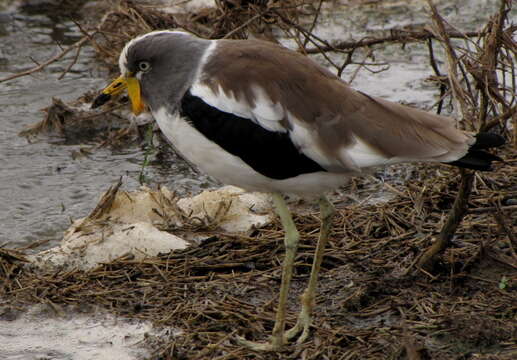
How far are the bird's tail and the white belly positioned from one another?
0.56 metres

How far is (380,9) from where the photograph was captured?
10.6 metres

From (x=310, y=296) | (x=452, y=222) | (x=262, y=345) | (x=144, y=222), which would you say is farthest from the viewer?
(x=144, y=222)

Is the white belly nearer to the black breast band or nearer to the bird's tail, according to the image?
the black breast band

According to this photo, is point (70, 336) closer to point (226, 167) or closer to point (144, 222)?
point (144, 222)

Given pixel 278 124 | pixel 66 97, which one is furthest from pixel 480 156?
pixel 66 97

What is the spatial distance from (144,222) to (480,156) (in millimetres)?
2228

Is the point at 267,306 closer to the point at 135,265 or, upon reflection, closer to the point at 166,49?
the point at 135,265

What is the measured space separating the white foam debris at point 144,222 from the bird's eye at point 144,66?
4.17 ft

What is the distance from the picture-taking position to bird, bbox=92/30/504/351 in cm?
398

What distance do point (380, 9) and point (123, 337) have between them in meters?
7.18

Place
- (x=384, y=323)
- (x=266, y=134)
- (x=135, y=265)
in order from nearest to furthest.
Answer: (x=266, y=134) → (x=384, y=323) → (x=135, y=265)

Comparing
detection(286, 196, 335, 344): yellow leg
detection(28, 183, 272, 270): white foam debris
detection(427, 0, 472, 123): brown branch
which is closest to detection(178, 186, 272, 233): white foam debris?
detection(28, 183, 272, 270): white foam debris

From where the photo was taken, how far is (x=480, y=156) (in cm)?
398

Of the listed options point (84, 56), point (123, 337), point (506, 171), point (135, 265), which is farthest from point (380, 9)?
point (123, 337)
